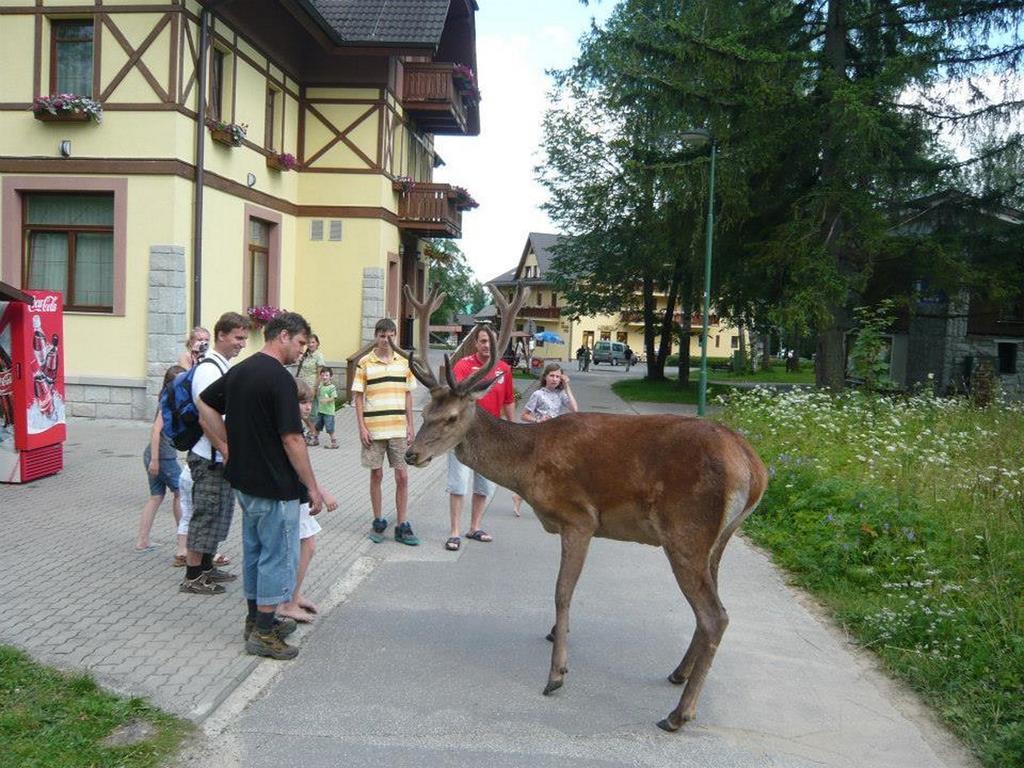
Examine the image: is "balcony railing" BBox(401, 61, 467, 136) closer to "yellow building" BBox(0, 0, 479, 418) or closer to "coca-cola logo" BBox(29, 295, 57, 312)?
"yellow building" BBox(0, 0, 479, 418)

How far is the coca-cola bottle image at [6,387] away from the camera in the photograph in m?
10.7

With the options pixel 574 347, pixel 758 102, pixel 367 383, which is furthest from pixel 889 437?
pixel 574 347

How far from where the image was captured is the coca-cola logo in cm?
1130

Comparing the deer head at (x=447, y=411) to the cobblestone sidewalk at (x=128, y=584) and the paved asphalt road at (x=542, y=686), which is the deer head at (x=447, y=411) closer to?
the paved asphalt road at (x=542, y=686)

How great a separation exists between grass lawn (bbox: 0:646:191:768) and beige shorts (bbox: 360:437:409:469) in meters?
4.10

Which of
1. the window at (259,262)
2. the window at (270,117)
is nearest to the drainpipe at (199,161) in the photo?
the window at (259,262)

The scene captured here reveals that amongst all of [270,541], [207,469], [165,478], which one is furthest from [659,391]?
[270,541]

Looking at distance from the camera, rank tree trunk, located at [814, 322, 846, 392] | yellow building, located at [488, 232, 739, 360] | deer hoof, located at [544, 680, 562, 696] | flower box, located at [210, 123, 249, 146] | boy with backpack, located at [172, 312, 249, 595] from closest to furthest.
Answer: deer hoof, located at [544, 680, 562, 696]
boy with backpack, located at [172, 312, 249, 595]
flower box, located at [210, 123, 249, 146]
tree trunk, located at [814, 322, 846, 392]
yellow building, located at [488, 232, 739, 360]

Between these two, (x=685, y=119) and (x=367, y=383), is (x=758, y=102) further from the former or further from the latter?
(x=367, y=383)

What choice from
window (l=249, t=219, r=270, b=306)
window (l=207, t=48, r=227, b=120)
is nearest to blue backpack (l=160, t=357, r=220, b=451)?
window (l=207, t=48, r=227, b=120)

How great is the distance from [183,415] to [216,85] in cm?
1431

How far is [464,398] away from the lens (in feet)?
19.8

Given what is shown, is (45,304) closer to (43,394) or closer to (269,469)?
(43,394)

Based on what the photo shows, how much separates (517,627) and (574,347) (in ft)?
289
